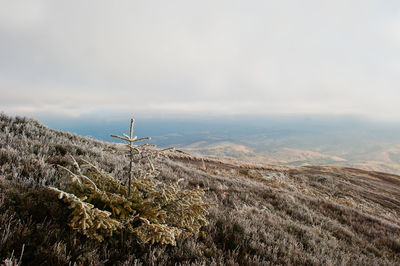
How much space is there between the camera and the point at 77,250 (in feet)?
8.55

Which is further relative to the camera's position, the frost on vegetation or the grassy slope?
the frost on vegetation

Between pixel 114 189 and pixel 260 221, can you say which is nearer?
pixel 114 189

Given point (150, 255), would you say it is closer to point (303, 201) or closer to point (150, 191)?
point (150, 191)

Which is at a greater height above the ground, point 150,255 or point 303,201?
point 150,255

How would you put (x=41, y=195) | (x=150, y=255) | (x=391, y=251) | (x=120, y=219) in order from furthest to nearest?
(x=391, y=251) → (x=41, y=195) → (x=120, y=219) → (x=150, y=255)

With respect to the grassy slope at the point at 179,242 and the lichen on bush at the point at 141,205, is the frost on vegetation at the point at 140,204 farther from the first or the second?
the grassy slope at the point at 179,242

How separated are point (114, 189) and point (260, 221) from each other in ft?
14.4

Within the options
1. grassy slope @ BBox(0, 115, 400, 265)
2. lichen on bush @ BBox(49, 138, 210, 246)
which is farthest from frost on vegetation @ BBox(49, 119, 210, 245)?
grassy slope @ BBox(0, 115, 400, 265)

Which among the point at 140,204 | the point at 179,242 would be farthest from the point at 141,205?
the point at 179,242

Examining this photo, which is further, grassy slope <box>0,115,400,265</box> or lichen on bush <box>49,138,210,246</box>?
lichen on bush <box>49,138,210,246</box>

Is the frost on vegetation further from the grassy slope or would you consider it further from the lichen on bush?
the grassy slope

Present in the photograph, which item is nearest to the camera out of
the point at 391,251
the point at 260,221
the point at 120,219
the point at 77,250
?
the point at 77,250

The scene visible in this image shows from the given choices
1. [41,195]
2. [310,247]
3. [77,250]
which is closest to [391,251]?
[310,247]

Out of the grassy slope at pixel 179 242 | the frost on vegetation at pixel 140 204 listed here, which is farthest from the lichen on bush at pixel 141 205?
the grassy slope at pixel 179 242
